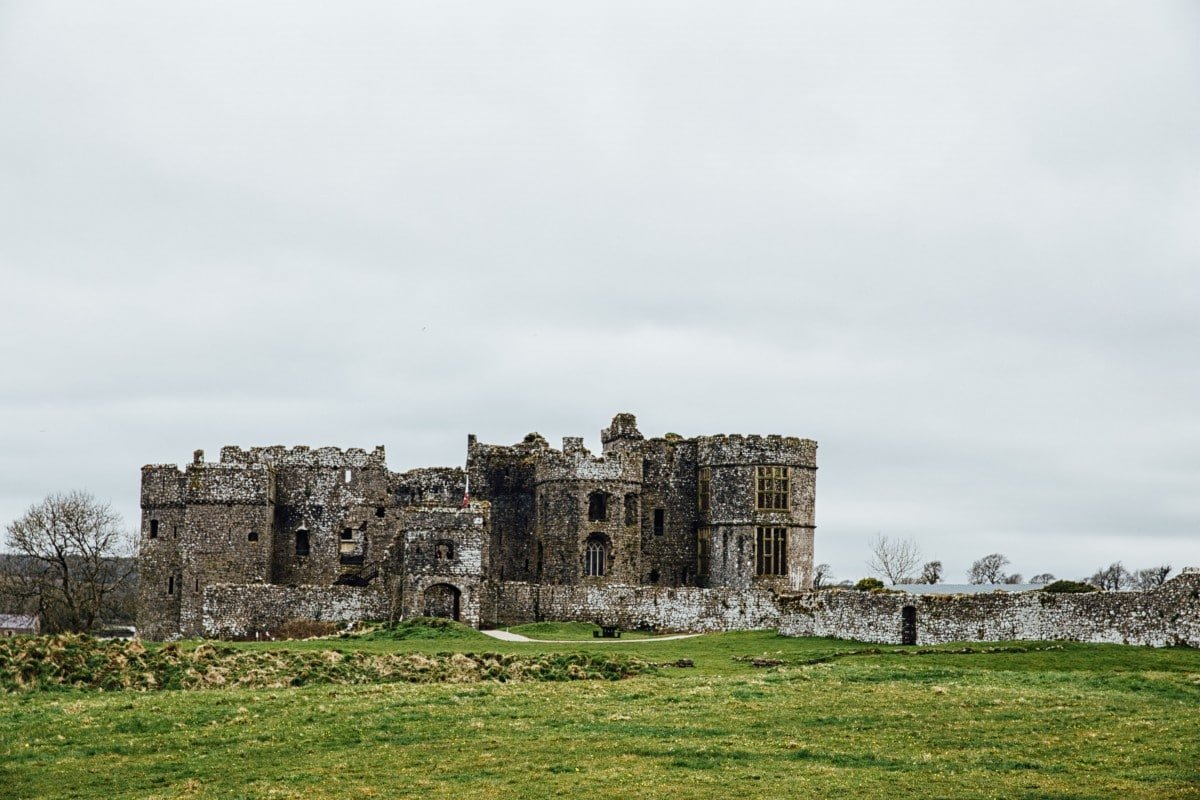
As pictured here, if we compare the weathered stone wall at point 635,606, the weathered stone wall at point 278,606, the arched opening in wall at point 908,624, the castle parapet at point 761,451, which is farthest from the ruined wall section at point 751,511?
the arched opening in wall at point 908,624

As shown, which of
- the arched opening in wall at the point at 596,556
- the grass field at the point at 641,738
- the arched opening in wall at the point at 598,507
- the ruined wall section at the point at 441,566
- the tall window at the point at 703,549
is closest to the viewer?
the grass field at the point at 641,738

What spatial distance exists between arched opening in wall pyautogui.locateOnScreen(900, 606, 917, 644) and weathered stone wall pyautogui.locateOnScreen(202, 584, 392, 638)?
2413 centimetres

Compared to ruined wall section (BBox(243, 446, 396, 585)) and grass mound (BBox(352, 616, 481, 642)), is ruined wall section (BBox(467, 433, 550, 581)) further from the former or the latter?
grass mound (BBox(352, 616, 481, 642))

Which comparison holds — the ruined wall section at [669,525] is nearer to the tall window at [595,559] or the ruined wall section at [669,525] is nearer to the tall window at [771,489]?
the tall window at [595,559]

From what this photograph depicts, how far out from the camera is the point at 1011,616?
51.0 meters

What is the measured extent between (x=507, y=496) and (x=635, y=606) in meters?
14.4

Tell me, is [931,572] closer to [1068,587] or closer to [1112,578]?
[1112,578]

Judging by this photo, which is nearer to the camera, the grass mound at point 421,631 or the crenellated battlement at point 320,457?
the grass mound at point 421,631

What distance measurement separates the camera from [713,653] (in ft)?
169

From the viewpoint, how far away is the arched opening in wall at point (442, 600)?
218ft

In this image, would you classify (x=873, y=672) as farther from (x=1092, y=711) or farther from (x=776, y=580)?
(x=776, y=580)

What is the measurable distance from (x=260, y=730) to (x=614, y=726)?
7177mm

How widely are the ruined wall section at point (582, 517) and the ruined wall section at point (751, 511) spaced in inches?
170

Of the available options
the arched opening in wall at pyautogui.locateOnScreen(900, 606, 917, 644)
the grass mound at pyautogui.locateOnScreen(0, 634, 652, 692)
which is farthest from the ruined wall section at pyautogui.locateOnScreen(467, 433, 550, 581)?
the grass mound at pyautogui.locateOnScreen(0, 634, 652, 692)
